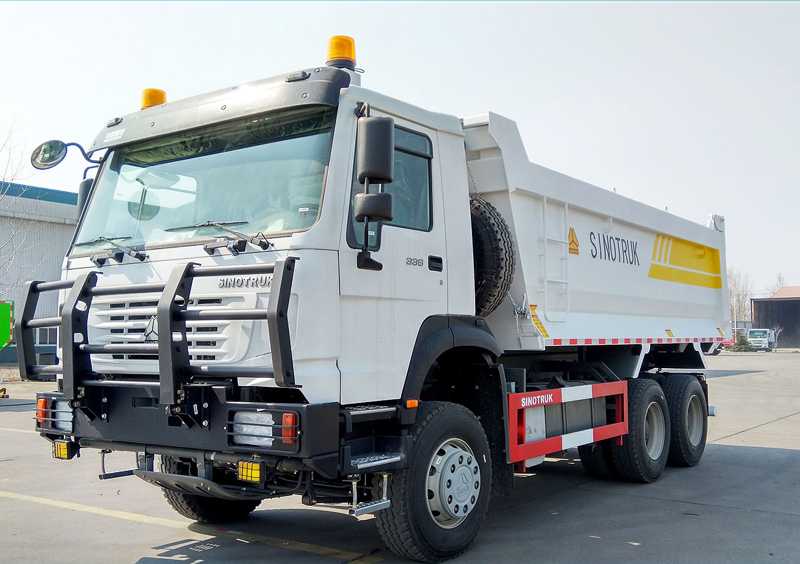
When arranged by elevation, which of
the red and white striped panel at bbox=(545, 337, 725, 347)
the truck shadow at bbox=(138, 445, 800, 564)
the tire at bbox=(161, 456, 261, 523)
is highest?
the red and white striped panel at bbox=(545, 337, 725, 347)

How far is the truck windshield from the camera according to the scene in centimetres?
480

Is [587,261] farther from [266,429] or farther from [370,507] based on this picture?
[266,429]

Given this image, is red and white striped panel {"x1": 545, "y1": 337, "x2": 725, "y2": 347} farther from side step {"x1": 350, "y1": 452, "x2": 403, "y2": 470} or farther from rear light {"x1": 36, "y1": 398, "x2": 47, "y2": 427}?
rear light {"x1": 36, "y1": 398, "x2": 47, "y2": 427}

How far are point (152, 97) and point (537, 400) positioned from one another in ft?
12.6

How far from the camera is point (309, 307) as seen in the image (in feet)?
14.7

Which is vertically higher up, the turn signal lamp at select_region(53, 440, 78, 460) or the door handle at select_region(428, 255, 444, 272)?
the door handle at select_region(428, 255, 444, 272)

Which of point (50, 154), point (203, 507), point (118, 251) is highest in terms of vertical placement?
point (50, 154)

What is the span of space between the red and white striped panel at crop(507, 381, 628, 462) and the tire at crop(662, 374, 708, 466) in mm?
1369

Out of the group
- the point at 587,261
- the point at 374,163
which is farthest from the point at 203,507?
the point at 587,261

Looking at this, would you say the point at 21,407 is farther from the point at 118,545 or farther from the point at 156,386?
the point at 156,386

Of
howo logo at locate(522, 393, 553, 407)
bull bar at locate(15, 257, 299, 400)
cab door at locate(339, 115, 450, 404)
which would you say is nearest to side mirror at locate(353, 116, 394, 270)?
cab door at locate(339, 115, 450, 404)

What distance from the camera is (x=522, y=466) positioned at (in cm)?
637

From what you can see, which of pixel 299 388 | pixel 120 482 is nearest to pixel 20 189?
pixel 120 482

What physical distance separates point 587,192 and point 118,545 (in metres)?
5.16
